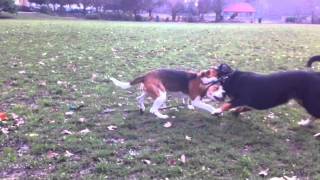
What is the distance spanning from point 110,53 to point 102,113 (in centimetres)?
764

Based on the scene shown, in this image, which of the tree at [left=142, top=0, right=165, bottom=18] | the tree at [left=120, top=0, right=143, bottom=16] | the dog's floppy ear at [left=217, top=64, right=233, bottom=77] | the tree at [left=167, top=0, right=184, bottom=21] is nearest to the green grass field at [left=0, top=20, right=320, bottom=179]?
the dog's floppy ear at [left=217, top=64, right=233, bottom=77]

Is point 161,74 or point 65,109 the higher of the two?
point 161,74

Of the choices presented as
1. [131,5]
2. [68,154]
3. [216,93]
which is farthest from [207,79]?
[131,5]

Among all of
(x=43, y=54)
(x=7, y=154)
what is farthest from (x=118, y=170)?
(x=43, y=54)

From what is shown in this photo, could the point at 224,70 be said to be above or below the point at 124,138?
above

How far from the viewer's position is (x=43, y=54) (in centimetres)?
1385

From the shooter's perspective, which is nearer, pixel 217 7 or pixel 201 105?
pixel 201 105

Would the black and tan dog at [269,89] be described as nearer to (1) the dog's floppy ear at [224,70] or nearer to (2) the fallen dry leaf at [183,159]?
(1) the dog's floppy ear at [224,70]

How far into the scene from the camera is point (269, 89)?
639cm

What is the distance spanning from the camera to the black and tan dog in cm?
612

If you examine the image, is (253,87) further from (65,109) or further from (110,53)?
(110,53)

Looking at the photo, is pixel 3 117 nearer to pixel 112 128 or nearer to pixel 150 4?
pixel 112 128

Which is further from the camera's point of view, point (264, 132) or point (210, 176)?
point (264, 132)

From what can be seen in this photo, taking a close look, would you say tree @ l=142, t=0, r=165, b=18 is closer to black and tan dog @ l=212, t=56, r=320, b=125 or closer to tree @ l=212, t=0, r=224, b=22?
tree @ l=212, t=0, r=224, b=22
